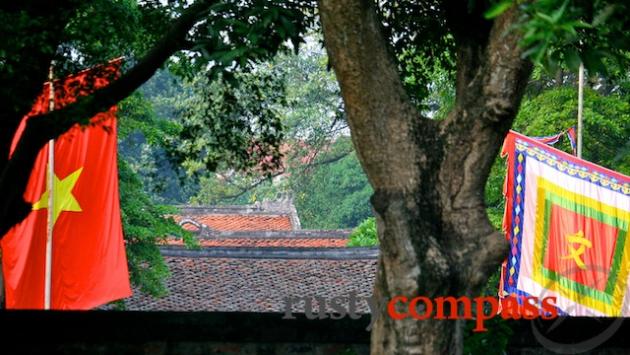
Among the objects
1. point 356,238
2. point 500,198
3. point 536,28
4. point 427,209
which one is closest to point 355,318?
point 427,209

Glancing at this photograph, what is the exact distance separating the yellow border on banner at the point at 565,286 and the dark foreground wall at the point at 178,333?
757 cm

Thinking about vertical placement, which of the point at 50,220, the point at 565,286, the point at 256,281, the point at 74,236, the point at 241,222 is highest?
the point at 50,220

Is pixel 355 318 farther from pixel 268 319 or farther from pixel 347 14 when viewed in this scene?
pixel 347 14

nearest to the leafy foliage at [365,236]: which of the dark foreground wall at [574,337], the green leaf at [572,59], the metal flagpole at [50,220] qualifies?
the metal flagpole at [50,220]

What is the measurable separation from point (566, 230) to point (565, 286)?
859mm

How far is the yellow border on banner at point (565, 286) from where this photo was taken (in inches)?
626

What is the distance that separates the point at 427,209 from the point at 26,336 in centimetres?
336

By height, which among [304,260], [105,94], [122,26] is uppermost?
[122,26]

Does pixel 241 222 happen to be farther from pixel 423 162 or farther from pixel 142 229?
pixel 423 162

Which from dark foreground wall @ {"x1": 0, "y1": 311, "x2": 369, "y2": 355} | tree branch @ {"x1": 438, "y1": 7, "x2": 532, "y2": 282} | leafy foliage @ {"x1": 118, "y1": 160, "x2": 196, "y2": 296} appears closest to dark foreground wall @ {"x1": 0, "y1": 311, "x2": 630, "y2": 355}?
dark foreground wall @ {"x1": 0, "y1": 311, "x2": 369, "y2": 355}

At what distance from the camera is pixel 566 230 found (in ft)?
55.1

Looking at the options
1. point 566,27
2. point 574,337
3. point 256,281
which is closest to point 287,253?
point 256,281

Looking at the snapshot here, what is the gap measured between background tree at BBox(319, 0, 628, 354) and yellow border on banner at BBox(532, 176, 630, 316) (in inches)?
373

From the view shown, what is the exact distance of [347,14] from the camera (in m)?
6.94
